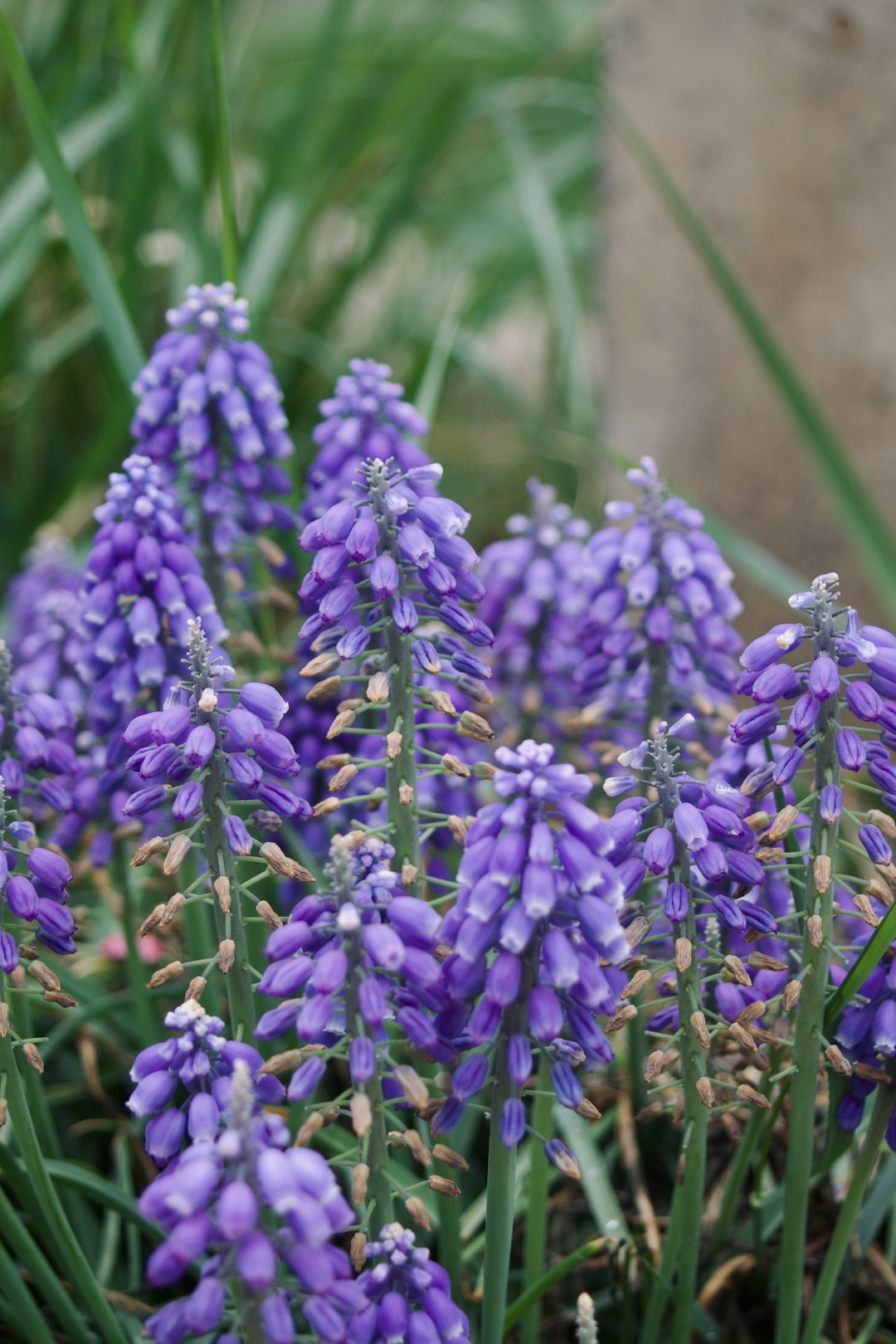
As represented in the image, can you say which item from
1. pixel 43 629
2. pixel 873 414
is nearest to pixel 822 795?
pixel 43 629

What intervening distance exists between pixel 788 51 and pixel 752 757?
407 centimetres

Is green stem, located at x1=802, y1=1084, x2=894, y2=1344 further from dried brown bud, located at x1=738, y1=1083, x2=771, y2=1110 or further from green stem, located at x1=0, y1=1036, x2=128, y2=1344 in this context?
green stem, located at x1=0, y1=1036, x2=128, y2=1344

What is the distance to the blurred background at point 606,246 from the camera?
5422 mm

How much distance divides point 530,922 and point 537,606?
6.14 ft

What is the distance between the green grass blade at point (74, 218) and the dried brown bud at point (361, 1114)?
2.46 meters

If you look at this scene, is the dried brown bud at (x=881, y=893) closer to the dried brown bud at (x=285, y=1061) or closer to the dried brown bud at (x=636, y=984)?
the dried brown bud at (x=636, y=984)

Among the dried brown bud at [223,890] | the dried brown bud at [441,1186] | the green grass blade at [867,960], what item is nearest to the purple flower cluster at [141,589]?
the dried brown bud at [223,890]

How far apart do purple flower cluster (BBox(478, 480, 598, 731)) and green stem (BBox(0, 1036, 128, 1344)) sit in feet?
5.78

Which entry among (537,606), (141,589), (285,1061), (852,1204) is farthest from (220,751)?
(537,606)

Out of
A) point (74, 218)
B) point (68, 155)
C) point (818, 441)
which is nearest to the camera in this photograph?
point (74, 218)

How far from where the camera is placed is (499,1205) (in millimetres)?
2217

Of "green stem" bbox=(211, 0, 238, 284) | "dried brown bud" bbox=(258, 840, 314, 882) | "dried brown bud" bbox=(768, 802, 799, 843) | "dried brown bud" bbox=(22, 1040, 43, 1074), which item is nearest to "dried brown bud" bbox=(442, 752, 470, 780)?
"dried brown bud" bbox=(258, 840, 314, 882)

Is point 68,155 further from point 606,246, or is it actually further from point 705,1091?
point 705,1091

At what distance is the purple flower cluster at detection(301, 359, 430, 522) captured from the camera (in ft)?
10.3
